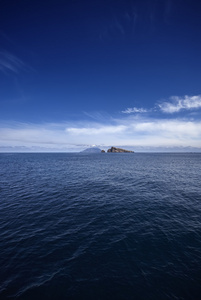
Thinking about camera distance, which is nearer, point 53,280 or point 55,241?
point 53,280

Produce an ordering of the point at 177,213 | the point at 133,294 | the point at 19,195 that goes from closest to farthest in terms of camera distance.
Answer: the point at 133,294 → the point at 177,213 → the point at 19,195

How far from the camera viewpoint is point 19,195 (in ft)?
74.8

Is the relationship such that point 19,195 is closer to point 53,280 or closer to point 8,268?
point 8,268

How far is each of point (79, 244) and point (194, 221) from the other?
13352 millimetres

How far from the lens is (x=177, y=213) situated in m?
16.5

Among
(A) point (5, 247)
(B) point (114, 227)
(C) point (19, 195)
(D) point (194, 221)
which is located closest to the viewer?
(A) point (5, 247)

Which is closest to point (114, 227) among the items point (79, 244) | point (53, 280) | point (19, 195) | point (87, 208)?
point (79, 244)

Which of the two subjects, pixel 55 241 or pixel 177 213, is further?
pixel 177 213

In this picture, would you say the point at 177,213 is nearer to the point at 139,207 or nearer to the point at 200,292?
the point at 139,207

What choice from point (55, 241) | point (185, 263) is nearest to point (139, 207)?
point (185, 263)

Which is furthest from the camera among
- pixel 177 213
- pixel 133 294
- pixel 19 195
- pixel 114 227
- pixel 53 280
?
pixel 19 195

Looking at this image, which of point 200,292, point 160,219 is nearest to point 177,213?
point 160,219

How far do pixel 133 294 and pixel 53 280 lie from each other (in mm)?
5026

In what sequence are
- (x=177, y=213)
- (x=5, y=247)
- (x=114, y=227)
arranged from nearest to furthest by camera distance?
(x=5, y=247) < (x=114, y=227) < (x=177, y=213)
